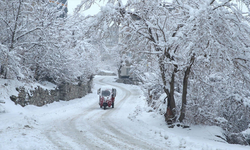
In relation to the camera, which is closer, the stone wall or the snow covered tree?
the snow covered tree

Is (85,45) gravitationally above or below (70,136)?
above

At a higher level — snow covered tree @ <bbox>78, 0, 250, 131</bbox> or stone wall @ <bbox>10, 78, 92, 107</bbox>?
snow covered tree @ <bbox>78, 0, 250, 131</bbox>

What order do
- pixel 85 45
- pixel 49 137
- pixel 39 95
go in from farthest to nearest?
1. pixel 85 45
2. pixel 39 95
3. pixel 49 137

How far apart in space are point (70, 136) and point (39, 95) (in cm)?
1031

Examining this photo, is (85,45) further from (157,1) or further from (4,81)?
(157,1)

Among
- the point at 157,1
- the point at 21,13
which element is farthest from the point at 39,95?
the point at 157,1

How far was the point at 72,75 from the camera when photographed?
→ 23.9m

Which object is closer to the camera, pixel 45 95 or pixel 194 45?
pixel 194 45

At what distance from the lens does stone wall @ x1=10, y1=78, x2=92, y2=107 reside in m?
15.2

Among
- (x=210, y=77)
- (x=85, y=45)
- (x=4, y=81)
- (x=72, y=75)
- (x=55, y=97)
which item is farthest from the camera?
(x=85, y=45)

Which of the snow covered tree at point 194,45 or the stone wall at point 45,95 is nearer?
the snow covered tree at point 194,45

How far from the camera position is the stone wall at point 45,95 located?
1521 centimetres

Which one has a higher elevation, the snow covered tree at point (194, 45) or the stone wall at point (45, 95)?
the snow covered tree at point (194, 45)

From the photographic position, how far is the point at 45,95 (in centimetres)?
1858
